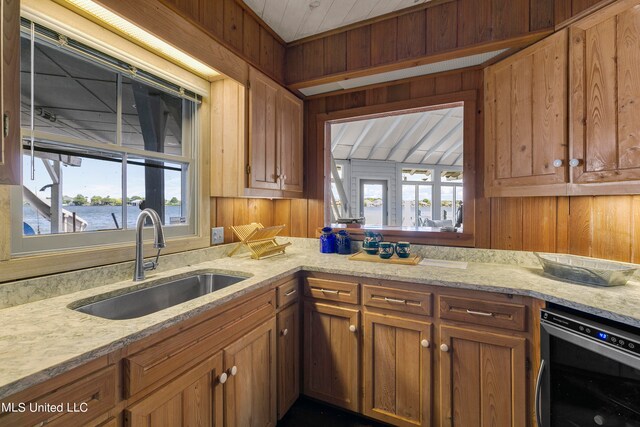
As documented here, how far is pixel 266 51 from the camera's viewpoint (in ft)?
6.79

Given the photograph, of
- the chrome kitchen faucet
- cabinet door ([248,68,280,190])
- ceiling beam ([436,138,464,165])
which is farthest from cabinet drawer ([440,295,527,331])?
ceiling beam ([436,138,464,165])

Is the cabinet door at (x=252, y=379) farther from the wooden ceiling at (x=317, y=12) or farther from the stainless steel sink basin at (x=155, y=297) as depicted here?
the wooden ceiling at (x=317, y=12)

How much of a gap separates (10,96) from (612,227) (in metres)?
2.65

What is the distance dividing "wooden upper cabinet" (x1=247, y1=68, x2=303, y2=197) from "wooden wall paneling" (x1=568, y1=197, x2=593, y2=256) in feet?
6.08

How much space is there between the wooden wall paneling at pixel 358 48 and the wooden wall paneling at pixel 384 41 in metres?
0.04

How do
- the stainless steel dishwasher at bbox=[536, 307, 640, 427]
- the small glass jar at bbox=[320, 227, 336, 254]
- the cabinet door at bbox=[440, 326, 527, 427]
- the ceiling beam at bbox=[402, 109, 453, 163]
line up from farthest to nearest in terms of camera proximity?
the ceiling beam at bbox=[402, 109, 453, 163]
the small glass jar at bbox=[320, 227, 336, 254]
the cabinet door at bbox=[440, 326, 527, 427]
the stainless steel dishwasher at bbox=[536, 307, 640, 427]

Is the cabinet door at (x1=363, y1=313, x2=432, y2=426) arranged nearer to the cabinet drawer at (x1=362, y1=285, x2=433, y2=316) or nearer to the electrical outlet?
the cabinet drawer at (x1=362, y1=285, x2=433, y2=316)

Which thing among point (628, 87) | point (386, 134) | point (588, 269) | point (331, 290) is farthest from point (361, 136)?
point (588, 269)

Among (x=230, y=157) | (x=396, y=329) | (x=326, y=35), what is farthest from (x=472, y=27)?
(x=396, y=329)

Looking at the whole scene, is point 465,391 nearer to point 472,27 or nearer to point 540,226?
point 540,226

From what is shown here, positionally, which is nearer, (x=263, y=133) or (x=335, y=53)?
(x=263, y=133)

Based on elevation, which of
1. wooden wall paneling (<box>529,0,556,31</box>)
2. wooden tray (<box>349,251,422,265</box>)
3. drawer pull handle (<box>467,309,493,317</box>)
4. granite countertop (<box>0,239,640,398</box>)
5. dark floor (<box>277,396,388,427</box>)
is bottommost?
dark floor (<box>277,396,388,427</box>)

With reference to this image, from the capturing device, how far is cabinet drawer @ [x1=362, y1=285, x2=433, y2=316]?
155 centimetres

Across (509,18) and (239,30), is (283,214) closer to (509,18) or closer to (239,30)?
(239,30)
